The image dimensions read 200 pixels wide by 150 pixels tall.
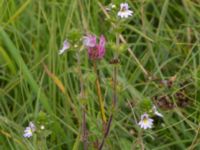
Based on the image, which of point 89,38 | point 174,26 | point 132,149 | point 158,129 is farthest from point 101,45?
point 174,26

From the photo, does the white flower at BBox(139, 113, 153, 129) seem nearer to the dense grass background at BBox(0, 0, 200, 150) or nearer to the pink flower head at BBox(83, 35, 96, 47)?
the dense grass background at BBox(0, 0, 200, 150)

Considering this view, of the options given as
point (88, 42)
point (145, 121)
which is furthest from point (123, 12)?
point (145, 121)

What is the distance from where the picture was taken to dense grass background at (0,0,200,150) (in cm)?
180

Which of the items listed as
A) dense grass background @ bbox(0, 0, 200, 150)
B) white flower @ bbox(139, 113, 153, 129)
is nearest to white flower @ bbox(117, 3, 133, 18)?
dense grass background @ bbox(0, 0, 200, 150)

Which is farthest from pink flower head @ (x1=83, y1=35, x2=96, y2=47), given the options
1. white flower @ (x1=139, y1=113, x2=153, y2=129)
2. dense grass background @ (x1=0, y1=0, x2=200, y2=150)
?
white flower @ (x1=139, y1=113, x2=153, y2=129)

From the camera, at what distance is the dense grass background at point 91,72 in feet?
5.91

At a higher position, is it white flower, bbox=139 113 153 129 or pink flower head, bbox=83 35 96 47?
pink flower head, bbox=83 35 96 47

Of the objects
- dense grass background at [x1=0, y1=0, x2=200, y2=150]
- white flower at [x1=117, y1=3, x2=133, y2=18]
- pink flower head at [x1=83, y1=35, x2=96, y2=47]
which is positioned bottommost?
dense grass background at [x1=0, y1=0, x2=200, y2=150]

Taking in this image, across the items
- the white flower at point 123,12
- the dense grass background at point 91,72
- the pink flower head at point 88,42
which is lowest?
the dense grass background at point 91,72

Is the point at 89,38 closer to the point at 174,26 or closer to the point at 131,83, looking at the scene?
the point at 131,83

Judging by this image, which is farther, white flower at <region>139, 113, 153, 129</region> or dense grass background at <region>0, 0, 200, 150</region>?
dense grass background at <region>0, 0, 200, 150</region>

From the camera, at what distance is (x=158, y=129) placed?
194cm

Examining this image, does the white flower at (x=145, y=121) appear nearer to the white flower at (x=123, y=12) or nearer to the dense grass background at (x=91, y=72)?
the dense grass background at (x=91, y=72)

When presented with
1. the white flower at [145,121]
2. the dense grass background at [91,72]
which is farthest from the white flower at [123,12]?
the white flower at [145,121]
